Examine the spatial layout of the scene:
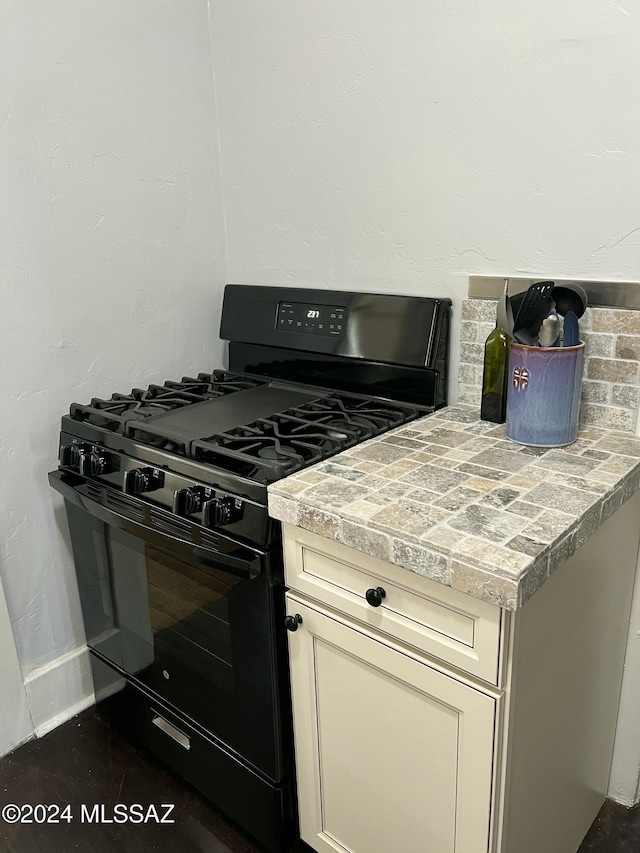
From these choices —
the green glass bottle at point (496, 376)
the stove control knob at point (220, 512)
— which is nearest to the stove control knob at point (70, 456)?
the stove control knob at point (220, 512)

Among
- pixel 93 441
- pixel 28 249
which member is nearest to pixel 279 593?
pixel 93 441

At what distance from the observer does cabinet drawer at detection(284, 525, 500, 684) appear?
937 mm

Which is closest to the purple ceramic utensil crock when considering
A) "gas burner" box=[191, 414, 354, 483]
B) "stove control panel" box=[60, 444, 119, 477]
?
"gas burner" box=[191, 414, 354, 483]

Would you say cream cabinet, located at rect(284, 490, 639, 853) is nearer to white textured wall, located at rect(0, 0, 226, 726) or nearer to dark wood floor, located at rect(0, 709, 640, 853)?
dark wood floor, located at rect(0, 709, 640, 853)

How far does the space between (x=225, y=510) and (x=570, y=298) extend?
75 cm

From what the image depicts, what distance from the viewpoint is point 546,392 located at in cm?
122

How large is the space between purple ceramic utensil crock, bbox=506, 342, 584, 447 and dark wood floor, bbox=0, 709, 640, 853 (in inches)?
35.0

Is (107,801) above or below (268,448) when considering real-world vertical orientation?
below

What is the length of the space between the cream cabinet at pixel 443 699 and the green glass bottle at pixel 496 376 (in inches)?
12.5

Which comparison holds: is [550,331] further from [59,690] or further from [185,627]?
[59,690]

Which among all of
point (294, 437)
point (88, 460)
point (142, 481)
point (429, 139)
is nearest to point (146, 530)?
point (142, 481)

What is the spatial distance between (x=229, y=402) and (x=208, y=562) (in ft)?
1.71

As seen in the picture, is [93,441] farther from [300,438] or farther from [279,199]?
[279,199]

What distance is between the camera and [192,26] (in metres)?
1.78
